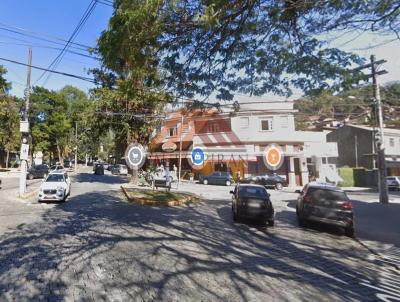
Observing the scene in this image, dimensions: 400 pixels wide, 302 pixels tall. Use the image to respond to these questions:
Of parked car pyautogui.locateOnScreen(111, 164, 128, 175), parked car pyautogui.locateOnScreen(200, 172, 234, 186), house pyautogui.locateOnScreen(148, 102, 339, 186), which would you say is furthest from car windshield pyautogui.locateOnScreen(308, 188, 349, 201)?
parked car pyautogui.locateOnScreen(111, 164, 128, 175)

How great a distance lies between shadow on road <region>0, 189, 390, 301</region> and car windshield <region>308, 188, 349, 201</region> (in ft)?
6.41

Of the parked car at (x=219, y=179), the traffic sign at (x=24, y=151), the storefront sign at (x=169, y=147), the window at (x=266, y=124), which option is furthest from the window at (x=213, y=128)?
the traffic sign at (x=24, y=151)

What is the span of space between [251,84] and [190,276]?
19.7 feet

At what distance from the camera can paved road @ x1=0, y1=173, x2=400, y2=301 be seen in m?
5.69

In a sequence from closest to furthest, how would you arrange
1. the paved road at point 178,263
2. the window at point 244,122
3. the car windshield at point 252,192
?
the paved road at point 178,263 < the car windshield at point 252,192 < the window at point 244,122

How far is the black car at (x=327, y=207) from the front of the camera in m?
12.0

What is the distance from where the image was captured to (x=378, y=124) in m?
23.4

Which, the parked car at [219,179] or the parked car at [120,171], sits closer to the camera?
the parked car at [219,179]

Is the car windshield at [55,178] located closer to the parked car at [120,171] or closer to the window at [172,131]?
the window at [172,131]

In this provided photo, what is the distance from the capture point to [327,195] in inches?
495

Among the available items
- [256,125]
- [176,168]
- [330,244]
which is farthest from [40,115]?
[330,244]

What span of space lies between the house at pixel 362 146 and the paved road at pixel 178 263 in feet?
128

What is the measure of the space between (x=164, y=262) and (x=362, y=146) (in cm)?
4863

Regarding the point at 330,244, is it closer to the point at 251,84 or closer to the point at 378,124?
the point at 251,84
